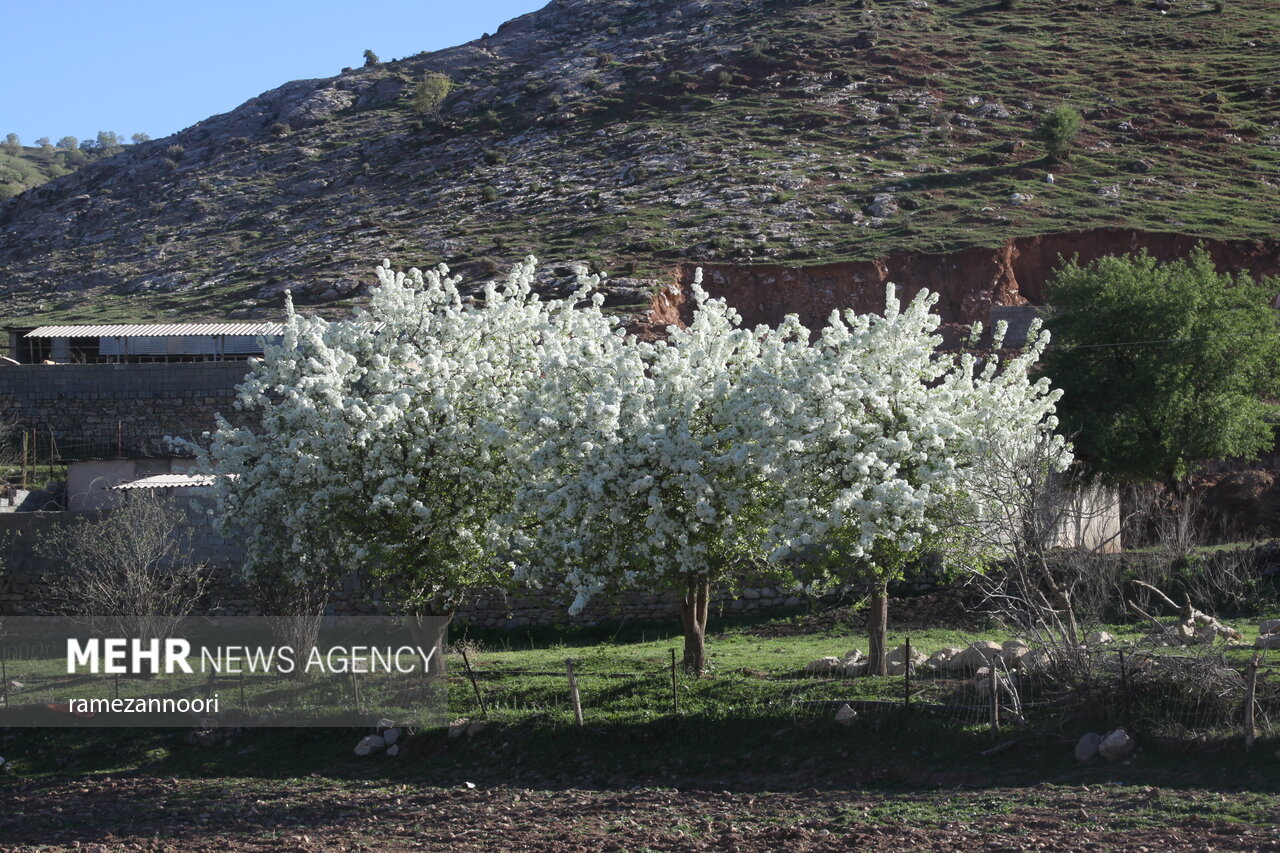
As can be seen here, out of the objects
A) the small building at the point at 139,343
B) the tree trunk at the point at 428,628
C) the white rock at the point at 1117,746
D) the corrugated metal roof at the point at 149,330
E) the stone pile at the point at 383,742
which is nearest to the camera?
the white rock at the point at 1117,746

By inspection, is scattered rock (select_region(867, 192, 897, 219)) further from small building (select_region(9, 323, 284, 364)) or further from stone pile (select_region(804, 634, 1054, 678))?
stone pile (select_region(804, 634, 1054, 678))

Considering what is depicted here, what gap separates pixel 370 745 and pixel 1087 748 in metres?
9.31

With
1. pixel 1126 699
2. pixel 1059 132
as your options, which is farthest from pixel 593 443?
pixel 1059 132

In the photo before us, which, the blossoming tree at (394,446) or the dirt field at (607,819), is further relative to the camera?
the blossoming tree at (394,446)

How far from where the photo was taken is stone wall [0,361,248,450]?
112ft

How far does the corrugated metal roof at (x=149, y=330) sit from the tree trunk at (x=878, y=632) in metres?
25.6

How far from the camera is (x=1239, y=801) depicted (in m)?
11.8

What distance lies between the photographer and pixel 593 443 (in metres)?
16.4

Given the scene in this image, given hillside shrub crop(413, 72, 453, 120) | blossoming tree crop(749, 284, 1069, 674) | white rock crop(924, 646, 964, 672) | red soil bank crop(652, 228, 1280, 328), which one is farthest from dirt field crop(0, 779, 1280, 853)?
hillside shrub crop(413, 72, 453, 120)

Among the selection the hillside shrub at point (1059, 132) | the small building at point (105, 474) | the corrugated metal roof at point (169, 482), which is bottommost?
the small building at point (105, 474)

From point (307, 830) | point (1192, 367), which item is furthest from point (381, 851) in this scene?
point (1192, 367)

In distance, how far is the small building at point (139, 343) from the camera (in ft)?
126

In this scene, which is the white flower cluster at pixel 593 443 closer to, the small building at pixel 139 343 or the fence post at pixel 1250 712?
the fence post at pixel 1250 712

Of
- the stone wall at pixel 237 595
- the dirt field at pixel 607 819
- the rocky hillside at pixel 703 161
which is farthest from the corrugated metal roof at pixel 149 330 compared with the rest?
the dirt field at pixel 607 819
